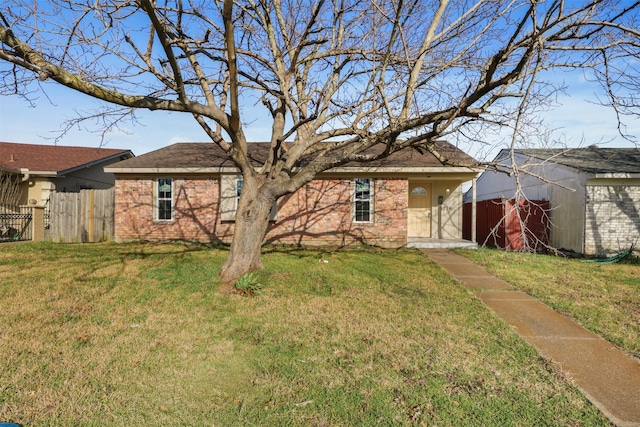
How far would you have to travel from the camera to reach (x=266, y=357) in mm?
4070

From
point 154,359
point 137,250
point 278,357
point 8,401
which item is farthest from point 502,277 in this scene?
point 137,250

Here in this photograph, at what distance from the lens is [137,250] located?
1109 cm

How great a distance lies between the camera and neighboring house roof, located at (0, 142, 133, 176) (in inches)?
591

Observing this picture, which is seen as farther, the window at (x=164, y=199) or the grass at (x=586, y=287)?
the window at (x=164, y=199)

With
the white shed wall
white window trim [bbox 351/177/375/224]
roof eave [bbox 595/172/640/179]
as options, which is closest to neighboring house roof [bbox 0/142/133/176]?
white window trim [bbox 351/177/375/224]

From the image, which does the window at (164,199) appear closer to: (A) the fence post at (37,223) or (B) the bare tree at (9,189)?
(A) the fence post at (37,223)

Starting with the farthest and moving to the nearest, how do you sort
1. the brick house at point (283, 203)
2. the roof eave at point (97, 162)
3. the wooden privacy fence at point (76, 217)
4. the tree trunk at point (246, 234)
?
the roof eave at point (97, 162)
the wooden privacy fence at point (76, 217)
the brick house at point (283, 203)
the tree trunk at point (246, 234)

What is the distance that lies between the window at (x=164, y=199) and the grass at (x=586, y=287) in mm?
10142

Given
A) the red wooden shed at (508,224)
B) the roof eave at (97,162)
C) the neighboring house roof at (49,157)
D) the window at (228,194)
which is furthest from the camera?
the roof eave at (97,162)

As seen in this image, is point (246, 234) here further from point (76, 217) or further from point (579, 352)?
point (76, 217)

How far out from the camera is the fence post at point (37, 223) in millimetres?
13123

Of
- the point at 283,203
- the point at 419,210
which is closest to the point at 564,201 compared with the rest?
the point at 419,210

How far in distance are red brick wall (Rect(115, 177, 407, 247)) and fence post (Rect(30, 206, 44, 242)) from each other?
2.66 m

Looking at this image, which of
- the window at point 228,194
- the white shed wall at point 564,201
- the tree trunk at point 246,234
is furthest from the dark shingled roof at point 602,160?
the window at point 228,194
